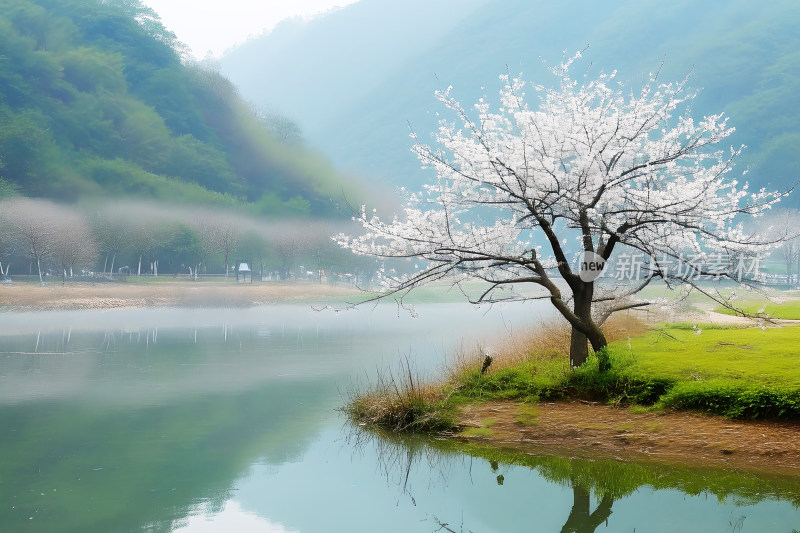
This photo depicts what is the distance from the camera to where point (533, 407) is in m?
13.2

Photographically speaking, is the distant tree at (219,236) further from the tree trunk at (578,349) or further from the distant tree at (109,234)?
the tree trunk at (578,349)

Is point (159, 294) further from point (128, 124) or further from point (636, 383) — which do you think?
point (636, 383)

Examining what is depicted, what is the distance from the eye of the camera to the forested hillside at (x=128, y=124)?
92625 mm

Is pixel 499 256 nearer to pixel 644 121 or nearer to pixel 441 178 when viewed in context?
pixel 441 178

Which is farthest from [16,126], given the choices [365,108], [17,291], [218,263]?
[365,108]

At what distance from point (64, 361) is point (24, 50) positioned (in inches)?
3705

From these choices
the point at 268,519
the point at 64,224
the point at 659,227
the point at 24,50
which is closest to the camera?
the point at 268,519

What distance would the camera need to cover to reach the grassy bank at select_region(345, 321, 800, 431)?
1173 centimetres

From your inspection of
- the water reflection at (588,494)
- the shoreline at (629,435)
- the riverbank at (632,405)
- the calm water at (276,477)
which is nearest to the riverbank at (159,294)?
the calm water at (276,477)

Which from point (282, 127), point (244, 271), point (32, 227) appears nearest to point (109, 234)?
point (32, 227)

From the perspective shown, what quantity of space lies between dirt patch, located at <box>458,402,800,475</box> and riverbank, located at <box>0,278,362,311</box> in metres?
44.7

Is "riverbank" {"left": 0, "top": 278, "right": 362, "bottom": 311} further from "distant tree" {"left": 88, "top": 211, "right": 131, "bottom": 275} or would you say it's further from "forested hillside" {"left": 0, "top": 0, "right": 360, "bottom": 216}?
"forested hillside" {"left": 0, "top": 0, "right": 360, "bottom": 216}

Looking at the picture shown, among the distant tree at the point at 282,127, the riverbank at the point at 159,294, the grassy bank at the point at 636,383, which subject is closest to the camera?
the grassy bank at the point at 636,383

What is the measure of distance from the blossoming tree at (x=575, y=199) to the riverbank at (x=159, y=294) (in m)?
43.3
